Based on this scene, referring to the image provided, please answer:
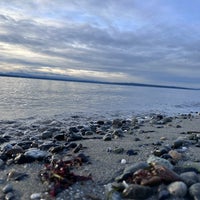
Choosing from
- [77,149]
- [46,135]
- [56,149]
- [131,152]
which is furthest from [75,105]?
[131,152]

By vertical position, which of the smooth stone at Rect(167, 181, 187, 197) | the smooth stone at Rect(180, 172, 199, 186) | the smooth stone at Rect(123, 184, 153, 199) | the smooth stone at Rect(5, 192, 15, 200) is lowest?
the smooth stone at Rect(5, 192, 15, 200)

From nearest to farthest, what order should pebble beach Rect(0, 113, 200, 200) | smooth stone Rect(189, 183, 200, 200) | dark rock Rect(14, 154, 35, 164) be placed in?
smooth stone Rect(189, 183, 200, 200)
pebble beach Rect(0, 113, 200, 200)
dark rock Rect(14, 154, 35, 164)

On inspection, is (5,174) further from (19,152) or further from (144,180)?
(144,180)

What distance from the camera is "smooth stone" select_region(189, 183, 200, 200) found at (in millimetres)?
4561

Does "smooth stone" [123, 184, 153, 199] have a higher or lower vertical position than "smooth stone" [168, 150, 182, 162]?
lower

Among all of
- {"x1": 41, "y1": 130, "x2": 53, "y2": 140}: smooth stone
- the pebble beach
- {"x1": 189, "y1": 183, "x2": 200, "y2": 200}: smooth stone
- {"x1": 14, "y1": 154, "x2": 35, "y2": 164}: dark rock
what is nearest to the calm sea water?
{"x1": 41, "y1": 130, "x2": 53, "y2": 140}: smooth stone

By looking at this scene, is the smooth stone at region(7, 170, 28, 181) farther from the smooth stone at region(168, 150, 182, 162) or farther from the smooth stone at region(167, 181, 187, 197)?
the smooth stone at region(168, 150, 182, 162)

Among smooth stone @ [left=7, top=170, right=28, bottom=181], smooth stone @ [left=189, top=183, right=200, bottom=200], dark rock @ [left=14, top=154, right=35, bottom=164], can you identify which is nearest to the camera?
smooth stone @ [left=189, top=183, right=200, bottom=200]

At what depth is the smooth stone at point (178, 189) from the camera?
4656mm

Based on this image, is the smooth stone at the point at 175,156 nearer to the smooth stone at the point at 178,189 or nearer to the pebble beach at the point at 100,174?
the pebble beach at the point at 100,174

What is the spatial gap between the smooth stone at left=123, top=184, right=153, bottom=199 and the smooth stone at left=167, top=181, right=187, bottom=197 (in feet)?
0.97

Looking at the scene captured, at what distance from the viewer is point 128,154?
7188 millimetres

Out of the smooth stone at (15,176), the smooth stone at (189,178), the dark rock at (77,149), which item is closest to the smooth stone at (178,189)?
the smooth stone at (189,178)

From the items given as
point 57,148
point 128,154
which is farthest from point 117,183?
point 57,148
